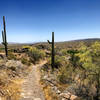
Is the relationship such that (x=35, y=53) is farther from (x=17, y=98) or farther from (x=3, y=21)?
(x=17, y=98)

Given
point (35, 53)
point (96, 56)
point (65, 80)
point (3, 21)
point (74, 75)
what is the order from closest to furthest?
point (96, 56), point (65, 80), point (74, 75), point (3, 21), point (35, 53)

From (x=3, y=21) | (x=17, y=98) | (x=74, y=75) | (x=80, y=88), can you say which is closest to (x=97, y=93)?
(x=80, y=88)

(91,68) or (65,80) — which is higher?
(91,68)

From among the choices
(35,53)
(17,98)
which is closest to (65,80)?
(17,98)

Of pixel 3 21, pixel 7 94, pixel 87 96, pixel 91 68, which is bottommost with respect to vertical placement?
pixel 87 96

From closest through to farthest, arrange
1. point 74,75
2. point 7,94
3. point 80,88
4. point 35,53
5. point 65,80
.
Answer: point 7,94
point 80,88
point 65,80
point 74,75
point 35,53

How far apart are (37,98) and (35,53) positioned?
1644 cm

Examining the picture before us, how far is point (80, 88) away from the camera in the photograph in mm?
6785

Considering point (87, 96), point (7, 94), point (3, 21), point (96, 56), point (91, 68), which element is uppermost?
point (3, 21)

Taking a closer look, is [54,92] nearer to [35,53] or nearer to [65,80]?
[65,80]

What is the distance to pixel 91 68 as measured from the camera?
7215 mm

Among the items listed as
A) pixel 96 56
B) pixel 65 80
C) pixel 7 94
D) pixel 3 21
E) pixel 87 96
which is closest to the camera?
pixel 7 94

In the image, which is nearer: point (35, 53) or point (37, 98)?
point (37, 98)

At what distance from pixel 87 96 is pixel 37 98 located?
3138 millimetres
